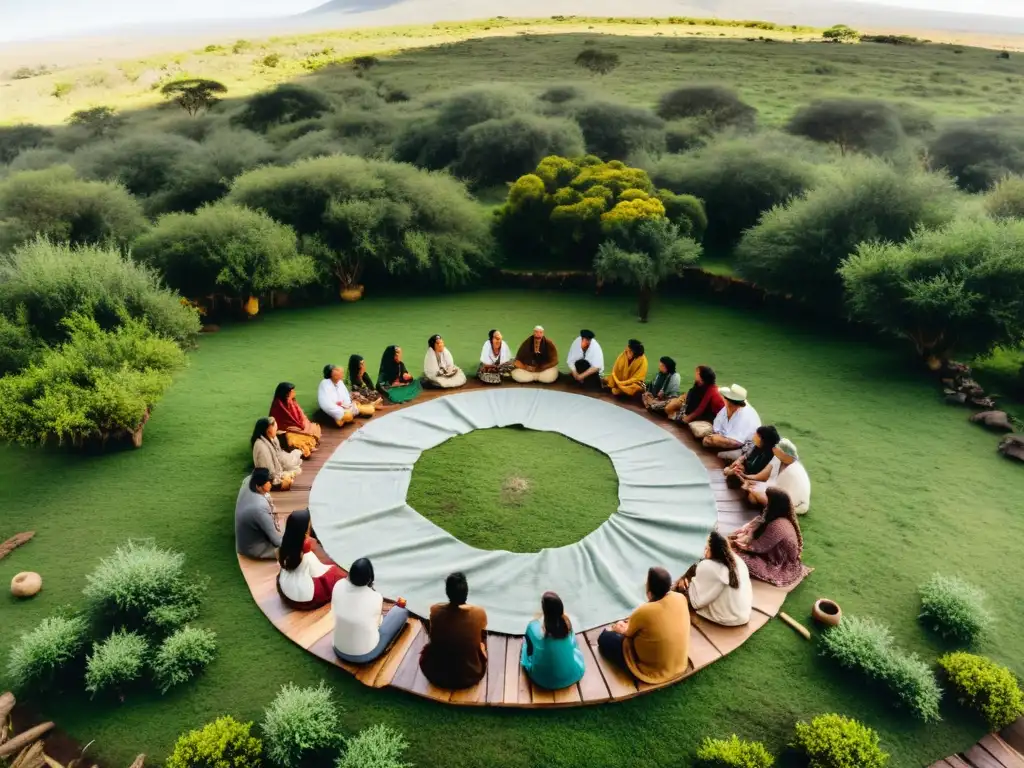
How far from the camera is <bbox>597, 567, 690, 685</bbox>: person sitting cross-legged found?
15.6 ft

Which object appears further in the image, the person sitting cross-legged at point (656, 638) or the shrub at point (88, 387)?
the shrub at point (88, 387)

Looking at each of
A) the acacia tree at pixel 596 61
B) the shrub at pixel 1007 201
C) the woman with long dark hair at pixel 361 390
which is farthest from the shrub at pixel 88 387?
the acacia tree at pixel 596 61

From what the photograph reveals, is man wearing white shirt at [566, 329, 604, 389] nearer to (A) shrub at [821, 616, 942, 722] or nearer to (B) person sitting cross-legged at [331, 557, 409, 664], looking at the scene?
(A) shrub at [821, 616, 942, 722]

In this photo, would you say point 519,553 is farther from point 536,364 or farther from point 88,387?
point 88,387

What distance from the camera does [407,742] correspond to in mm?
4594

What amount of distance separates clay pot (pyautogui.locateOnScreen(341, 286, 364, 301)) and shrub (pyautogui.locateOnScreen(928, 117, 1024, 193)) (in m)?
18.1

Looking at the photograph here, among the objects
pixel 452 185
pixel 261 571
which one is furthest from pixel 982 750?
pixel 452 185

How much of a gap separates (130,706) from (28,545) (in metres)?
3.12

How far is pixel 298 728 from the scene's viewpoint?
447 cm

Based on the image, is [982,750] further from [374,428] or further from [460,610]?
[374,428]

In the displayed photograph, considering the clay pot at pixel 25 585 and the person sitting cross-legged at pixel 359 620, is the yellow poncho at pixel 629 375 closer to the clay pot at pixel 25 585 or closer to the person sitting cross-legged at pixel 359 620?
the person sitting cross-legged at pixel 359 620

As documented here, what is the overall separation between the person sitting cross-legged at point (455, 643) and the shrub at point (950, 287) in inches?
367

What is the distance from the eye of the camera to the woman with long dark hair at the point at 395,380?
9.59 meters

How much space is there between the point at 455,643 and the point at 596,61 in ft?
90.5
